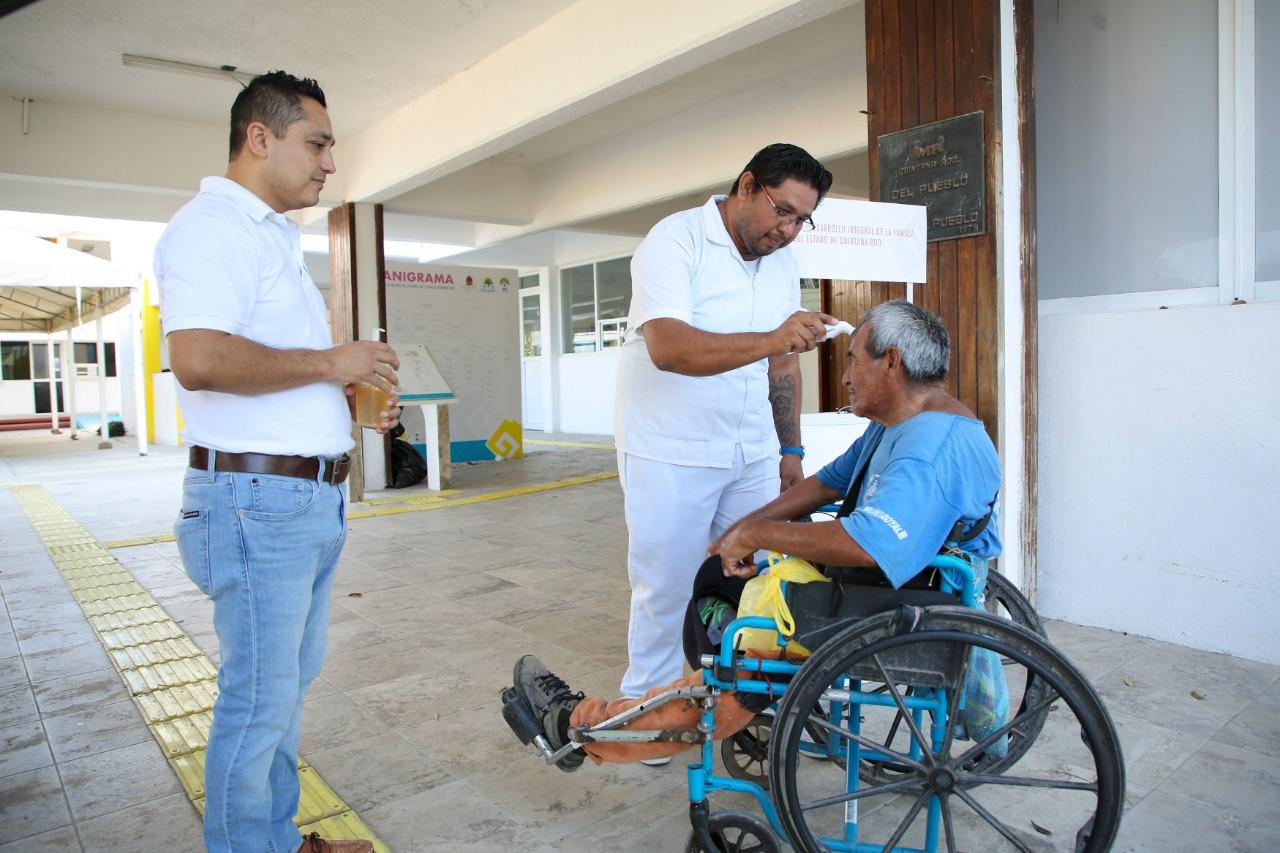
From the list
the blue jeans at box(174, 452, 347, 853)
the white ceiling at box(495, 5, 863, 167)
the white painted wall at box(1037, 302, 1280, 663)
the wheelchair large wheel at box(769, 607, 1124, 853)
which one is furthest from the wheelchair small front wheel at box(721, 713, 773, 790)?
the white ceiling at box(495, 5, 863, 167)

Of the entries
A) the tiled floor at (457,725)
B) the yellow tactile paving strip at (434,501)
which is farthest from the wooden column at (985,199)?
the yellow tactile paving strip at (434,501)

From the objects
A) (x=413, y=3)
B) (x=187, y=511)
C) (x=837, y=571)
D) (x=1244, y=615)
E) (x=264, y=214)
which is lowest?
(x=1244, y=615)

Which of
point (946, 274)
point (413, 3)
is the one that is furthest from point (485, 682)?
point (413, 3)

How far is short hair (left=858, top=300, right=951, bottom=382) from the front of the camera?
1813 mm

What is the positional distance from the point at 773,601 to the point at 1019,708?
0.88 metres

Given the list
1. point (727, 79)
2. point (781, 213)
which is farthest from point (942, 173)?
point (727, 79)

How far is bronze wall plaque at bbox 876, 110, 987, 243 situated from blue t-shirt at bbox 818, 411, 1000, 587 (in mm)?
1804

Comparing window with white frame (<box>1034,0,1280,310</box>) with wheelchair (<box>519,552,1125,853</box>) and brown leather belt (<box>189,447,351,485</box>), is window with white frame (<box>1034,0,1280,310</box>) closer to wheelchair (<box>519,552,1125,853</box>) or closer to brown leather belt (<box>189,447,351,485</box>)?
wheelchair (<box>519,552,1125,853</box>)

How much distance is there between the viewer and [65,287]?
14.0 m

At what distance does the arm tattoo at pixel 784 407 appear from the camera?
8.23 feet

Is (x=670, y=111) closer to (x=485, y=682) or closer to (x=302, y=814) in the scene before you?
(x=485, y=682)

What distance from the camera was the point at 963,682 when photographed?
1.54 m

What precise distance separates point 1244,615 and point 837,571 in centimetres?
225

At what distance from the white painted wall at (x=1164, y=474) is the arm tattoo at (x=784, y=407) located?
1606 mm
